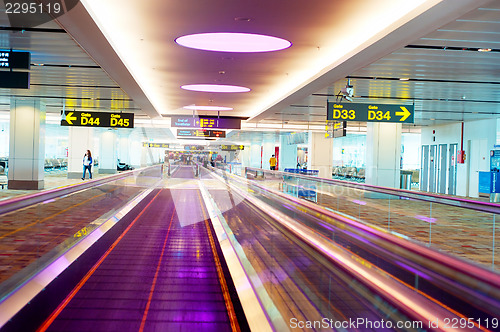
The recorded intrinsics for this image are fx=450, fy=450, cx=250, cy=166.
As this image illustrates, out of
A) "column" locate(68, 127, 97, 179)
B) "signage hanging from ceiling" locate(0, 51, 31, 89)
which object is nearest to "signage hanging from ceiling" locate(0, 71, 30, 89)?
"signage hanging from ceiling" locate(0, 51, 31, 89)

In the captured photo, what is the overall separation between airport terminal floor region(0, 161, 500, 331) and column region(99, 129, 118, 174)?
2488 centimetres

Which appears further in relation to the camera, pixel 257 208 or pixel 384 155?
pixel 384 155

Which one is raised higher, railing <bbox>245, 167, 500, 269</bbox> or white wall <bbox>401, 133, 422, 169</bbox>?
white wall <bbox>401, 133, 422, 169</bbox>

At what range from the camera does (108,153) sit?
35.4 m

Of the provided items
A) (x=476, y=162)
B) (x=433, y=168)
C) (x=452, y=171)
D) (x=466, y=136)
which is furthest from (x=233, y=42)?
(x=433, y=168)

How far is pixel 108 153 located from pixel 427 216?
2998cm

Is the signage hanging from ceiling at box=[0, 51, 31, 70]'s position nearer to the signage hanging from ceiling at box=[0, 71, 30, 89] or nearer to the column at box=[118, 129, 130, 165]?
the signage hanging from ceiling at box=[0, 71, 30, 89]

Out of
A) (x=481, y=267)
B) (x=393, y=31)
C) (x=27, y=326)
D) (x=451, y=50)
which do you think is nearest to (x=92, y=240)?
(x=27, y=326)

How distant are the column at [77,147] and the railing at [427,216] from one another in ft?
62.2

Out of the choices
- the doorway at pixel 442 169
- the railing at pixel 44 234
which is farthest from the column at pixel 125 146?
the railing at pixel 44 234

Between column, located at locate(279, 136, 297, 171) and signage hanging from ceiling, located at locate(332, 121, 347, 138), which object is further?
column, located at locate(279, 136, 297, 171)

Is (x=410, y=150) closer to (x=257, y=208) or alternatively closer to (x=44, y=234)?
(x=257, y=208)

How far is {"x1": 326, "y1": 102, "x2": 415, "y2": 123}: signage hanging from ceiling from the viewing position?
1364cm

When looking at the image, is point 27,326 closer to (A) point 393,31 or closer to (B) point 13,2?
(B) point 13,2
